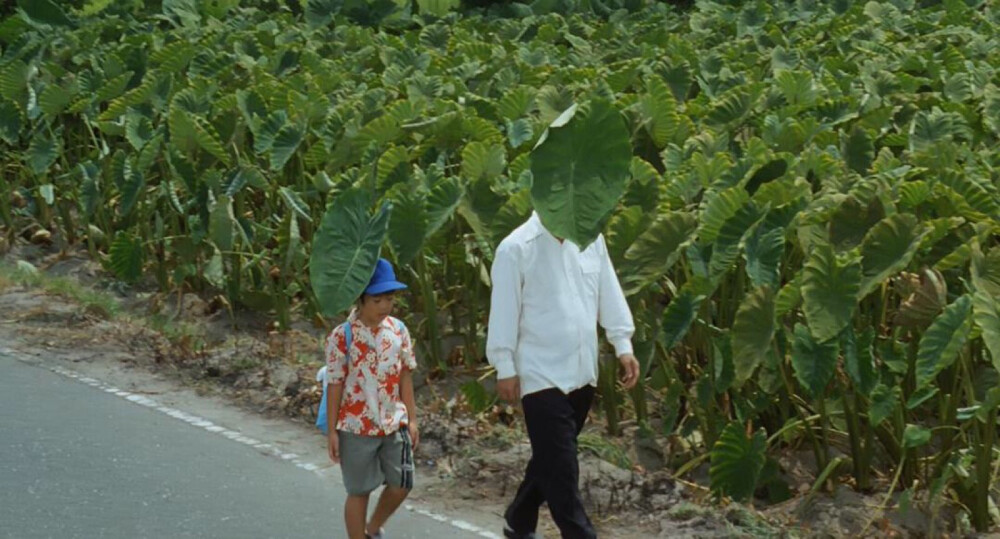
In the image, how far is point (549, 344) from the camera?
612 cm

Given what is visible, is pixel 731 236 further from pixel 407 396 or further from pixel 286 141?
pixel 286 141

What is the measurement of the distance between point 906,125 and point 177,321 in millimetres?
4205

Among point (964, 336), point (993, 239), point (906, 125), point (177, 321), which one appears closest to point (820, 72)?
point (906, 125)

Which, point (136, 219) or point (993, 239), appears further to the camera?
point (136, 219)

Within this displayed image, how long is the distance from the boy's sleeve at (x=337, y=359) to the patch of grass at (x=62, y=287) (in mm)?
4517

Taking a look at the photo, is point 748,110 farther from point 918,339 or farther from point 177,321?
point 177,321

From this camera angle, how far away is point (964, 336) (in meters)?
6.37

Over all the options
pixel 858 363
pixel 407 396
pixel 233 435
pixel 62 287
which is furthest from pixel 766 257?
pixel 62 287

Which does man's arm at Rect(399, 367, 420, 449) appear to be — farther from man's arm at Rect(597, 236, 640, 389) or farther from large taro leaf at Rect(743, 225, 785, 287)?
large taro leaf at Rect(743, 225, 785, 287)

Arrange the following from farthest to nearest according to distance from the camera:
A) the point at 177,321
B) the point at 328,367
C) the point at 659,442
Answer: the point at 177,321 < the point at 659,442 < the point at 328,367

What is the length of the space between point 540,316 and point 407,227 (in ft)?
7.24

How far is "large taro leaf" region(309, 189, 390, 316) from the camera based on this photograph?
7570mm

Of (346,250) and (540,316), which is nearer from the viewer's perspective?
(540,316)

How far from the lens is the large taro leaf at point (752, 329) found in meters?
6.87
